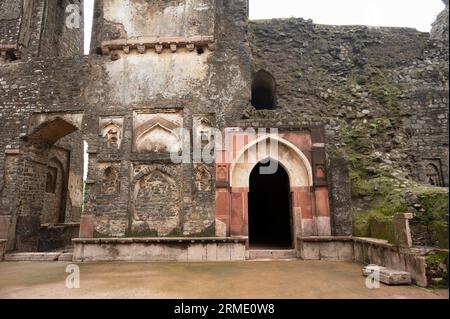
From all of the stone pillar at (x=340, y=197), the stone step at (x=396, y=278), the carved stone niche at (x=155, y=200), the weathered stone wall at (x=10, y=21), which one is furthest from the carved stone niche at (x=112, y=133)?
the stone step at (x=396, y=278)

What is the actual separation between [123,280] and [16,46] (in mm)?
8952

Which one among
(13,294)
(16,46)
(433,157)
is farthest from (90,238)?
(433,157)

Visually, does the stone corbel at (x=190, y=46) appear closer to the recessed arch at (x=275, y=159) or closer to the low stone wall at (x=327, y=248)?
the recessed arch at (x=275, y=159)

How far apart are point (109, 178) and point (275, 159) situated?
4809mm

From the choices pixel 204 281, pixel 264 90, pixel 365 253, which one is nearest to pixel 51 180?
pixel 264 90

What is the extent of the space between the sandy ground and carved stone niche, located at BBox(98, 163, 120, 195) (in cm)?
221

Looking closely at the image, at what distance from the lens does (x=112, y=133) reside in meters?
Result: 9.68

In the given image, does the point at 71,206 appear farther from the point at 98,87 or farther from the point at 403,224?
the point at 403,224

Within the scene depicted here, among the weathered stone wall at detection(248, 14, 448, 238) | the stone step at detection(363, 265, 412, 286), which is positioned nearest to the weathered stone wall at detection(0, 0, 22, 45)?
the weathered stone wall at detection(248, 14, 448, 238)

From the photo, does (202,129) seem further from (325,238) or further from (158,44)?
(325,238)

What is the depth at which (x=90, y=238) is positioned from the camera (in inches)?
344

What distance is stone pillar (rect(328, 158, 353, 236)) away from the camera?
331 inches

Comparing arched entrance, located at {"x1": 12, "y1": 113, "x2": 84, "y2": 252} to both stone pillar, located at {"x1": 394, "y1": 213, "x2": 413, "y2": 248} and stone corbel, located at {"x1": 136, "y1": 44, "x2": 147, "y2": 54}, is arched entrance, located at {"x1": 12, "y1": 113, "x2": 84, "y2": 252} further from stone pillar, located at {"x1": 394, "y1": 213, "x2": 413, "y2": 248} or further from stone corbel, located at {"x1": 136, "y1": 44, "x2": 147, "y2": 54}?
stone pillar, located at {"x1": 394, "y1": 213, "x2": 413, "y2": 248}
